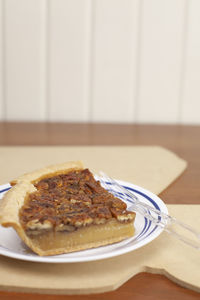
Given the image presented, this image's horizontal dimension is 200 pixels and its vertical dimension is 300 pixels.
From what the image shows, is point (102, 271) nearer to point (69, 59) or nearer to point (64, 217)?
point (64, 217)

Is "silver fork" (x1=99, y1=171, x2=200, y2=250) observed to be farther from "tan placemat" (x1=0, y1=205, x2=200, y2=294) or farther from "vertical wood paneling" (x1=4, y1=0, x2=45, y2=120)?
"vertical wood paneling" (x1=4, y1=0, x2=45, y2=120)

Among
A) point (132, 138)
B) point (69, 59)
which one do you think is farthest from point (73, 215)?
point (69, 59)

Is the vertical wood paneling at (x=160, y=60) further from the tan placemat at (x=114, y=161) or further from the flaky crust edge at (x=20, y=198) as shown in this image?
the flaky crust edge at (x=20, y=198)

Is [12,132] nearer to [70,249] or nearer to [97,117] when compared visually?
[97,117]

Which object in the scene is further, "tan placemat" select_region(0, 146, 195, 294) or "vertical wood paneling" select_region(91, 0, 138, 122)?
"vertical wood paneling" select_region(91, 0, 138, 122)

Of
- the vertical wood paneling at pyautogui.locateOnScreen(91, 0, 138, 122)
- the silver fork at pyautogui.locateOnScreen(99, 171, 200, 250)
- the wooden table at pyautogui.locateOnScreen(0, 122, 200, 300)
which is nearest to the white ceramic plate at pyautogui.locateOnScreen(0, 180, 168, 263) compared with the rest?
the silver fork at pyautogui.locateOnScreen(99, 171, 200, 250)

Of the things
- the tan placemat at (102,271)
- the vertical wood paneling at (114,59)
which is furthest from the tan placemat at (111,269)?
the vertical wood paneling at (114,59)
